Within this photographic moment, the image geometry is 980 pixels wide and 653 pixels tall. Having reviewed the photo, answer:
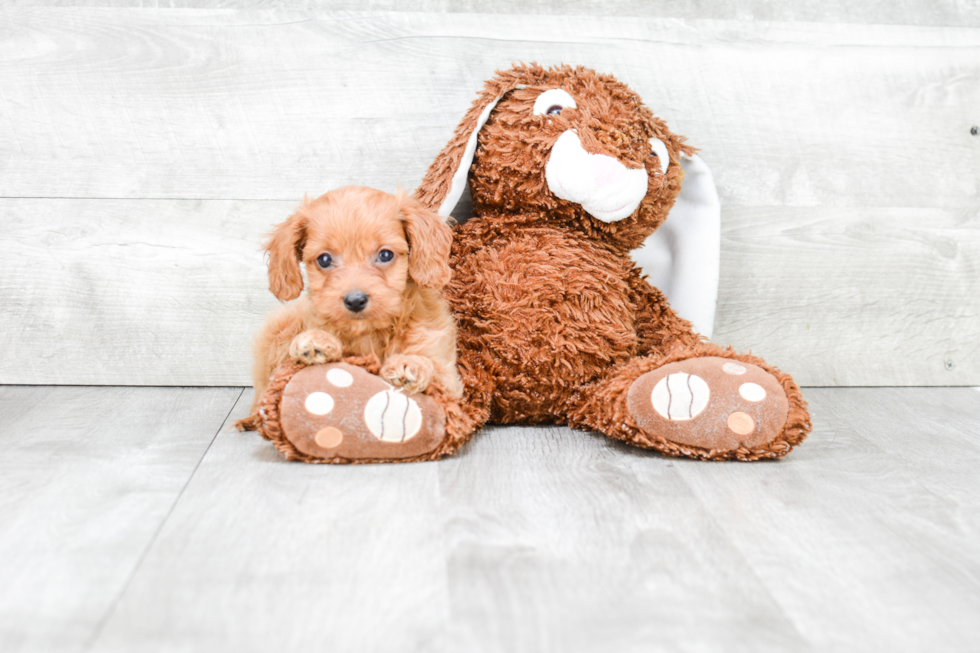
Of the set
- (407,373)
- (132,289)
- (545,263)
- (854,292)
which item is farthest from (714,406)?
(132,289)

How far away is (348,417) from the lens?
1.29 meters

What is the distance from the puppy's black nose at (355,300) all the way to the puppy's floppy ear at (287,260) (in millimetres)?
131

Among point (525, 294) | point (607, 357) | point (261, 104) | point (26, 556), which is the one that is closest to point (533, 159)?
point (525, 294)

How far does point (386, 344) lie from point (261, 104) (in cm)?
73

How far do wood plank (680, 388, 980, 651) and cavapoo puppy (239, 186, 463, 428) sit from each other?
0.50 m

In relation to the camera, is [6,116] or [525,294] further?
[6,116]

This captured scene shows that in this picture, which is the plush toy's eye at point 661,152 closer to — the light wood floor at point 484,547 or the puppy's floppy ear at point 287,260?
the light wood floor at point 484,547

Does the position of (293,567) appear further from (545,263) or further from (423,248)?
(545,263)

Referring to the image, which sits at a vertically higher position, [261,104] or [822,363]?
[261,104]

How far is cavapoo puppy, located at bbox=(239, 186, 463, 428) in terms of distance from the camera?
1315 mm

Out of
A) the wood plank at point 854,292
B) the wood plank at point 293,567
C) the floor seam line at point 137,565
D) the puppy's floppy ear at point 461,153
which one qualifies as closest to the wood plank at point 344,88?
the wood plank at point 854,292

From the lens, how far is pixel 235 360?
6.21ft

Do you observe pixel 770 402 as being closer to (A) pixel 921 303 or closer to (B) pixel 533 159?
(B) pixel 533 159

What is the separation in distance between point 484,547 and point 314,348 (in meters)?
0.48
